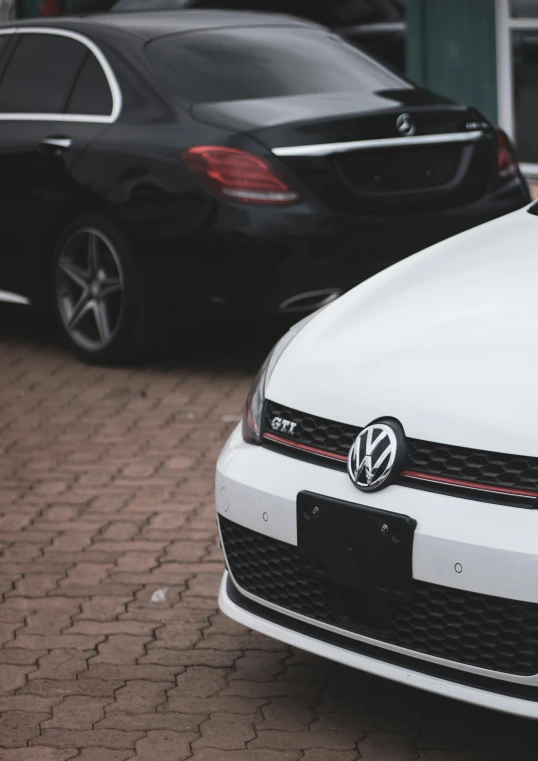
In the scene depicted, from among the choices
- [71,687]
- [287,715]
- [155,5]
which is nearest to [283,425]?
[287,715]

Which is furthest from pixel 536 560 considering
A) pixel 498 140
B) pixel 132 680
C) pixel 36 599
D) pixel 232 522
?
pixel 498 140

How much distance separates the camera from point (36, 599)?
4672mm

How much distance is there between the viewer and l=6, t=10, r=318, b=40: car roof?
7605 millimetres

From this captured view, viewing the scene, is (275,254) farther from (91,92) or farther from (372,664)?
(372,664)

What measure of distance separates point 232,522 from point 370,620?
508mm

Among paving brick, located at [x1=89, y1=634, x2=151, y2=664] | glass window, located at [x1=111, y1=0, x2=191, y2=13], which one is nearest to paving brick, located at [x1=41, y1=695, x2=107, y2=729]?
paving brick, located at [x1=89, y1=634, x2=151, y2=664]

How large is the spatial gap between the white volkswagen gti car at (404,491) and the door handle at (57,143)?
12.3ft

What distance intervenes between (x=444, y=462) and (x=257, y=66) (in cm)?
452

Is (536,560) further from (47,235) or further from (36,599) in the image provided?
(47,235)

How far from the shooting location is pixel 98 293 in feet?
24.1

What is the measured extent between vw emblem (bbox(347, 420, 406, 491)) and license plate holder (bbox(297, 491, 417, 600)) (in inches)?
2.6

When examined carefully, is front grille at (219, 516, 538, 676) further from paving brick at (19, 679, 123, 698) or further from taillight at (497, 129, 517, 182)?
taillight at (497, 129, 517, 182)

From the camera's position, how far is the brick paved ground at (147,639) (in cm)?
366

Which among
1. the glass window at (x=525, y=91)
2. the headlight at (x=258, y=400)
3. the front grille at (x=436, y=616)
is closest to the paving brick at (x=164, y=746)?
the front grille at (x=436, y=616)
